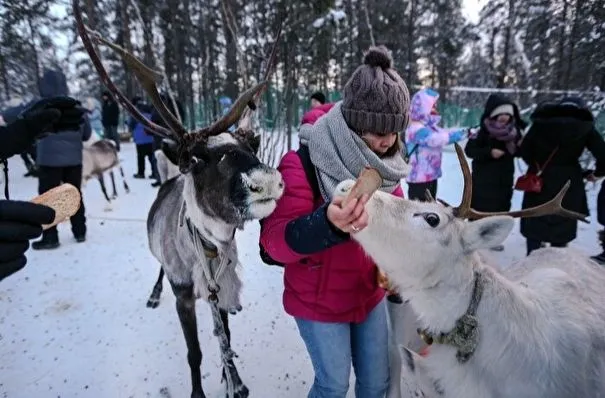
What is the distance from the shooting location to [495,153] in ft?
14.4

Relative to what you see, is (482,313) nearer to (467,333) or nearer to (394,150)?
(467,333)

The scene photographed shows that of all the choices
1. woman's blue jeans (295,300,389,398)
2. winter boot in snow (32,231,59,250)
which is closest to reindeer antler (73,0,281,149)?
woman's blue jeans (295,300,389,398)

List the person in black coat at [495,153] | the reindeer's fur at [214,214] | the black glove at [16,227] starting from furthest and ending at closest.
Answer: the person in black coat at [495,153] → the reindeer's fur at [214,214] → the black glove at [16,227]

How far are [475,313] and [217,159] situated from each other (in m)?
1.46

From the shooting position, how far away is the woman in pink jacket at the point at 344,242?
1.67 metres

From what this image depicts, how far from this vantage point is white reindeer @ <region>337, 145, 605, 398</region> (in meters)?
1.64

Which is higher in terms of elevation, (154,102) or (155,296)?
(154,102)

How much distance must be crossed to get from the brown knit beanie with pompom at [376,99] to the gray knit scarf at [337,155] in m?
0.06

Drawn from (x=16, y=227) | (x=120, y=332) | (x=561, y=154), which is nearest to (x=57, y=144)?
(x=120, y=332)

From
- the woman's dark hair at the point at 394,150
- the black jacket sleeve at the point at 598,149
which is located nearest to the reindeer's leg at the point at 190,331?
the woman's dark hair at the point at 394,150

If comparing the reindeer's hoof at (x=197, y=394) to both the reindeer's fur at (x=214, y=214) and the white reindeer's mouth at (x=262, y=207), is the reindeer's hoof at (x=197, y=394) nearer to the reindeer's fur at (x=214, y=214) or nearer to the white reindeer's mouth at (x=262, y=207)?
the reindeer's fur at (x=214, y=214)

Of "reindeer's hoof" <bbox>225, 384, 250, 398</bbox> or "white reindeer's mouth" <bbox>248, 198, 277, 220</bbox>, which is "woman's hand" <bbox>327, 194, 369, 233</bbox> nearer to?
"white reindeer's mouth" <bbox>248, 198, 277, 220</bbox>

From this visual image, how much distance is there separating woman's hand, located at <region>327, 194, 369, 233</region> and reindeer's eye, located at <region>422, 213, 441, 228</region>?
506mm

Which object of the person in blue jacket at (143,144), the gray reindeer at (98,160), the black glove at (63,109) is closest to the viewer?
the black glove at (63,109)
